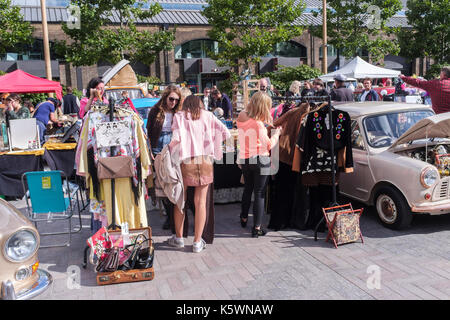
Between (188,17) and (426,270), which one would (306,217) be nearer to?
(426,270)

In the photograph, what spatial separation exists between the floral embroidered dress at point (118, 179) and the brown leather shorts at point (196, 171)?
0.44 meters

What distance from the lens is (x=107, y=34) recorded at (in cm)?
1905

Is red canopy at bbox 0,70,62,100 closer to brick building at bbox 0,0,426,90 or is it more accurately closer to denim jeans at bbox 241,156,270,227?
denim jeans at bbox 241,156,270,227

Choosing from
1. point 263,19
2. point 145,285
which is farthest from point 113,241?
point 263,19

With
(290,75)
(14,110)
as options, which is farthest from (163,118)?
Answer: (290,75)

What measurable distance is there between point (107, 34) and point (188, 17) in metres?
16.4

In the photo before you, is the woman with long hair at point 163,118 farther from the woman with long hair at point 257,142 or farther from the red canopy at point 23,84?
the red canopy at point 23,84

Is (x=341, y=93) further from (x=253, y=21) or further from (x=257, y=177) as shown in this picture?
(x=253, y=21)

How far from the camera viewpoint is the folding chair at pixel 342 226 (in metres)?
5.04

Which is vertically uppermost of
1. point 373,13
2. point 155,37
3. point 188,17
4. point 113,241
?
point 188,17

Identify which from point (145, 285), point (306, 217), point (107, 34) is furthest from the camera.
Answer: point (107, 34)

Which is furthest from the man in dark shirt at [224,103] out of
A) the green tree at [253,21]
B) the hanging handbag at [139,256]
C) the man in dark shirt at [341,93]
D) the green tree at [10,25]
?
the green tree at [10,25]

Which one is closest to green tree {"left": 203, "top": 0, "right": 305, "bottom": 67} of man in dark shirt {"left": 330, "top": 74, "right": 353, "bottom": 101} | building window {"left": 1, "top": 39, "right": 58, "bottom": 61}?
man in dark shirt {"left": 330, "top": 74, "right": 353, "bottom": 101}

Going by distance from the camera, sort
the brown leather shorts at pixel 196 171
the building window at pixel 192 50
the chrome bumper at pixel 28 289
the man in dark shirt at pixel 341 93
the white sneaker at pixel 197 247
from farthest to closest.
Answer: the building window at pixel 192 50 → the man in dark shirt at pixel 341 93 → the white sneaker at pixel 197 247 → the brown leather shorts at pixel 196 171 → the chrome bumper at pixel 28 289
